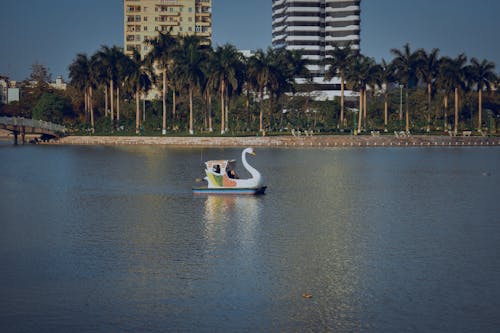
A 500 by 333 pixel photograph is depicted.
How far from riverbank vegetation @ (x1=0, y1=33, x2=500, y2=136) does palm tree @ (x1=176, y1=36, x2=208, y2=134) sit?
168mm

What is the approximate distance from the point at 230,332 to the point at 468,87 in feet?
422

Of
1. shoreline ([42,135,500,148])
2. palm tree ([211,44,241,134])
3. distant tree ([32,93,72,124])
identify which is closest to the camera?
shoreline ([42,135,500,148])

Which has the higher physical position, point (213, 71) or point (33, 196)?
point (213, 71)

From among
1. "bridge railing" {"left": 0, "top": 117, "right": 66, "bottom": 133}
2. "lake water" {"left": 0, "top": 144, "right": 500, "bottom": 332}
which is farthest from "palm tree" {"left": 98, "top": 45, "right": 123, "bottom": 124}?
"lake water" {"left": 0, "top": 144, "right": 500, "bottom": 332}

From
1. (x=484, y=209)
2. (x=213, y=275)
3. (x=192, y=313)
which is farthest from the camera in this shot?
(x=484, y=209)

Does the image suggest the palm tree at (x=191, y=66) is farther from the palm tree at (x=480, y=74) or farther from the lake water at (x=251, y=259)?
the lake water at (x=251, y=259)

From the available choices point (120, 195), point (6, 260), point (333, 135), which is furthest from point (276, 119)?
point (6, 260)

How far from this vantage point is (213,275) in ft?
78.8

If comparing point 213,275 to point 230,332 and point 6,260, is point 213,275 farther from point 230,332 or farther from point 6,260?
point 6,260

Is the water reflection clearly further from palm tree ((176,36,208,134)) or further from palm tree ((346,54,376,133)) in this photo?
palm tree ((346,54,376,133))

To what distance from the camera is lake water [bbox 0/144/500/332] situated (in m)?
19.6

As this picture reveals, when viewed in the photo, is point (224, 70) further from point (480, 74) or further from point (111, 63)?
point (480, 74)

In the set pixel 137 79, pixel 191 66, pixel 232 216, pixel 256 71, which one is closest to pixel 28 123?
pixel 137 79

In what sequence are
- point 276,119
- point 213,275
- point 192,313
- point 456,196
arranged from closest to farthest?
point 192,313 → point 213,275 → point 456,196 → point 276,119
